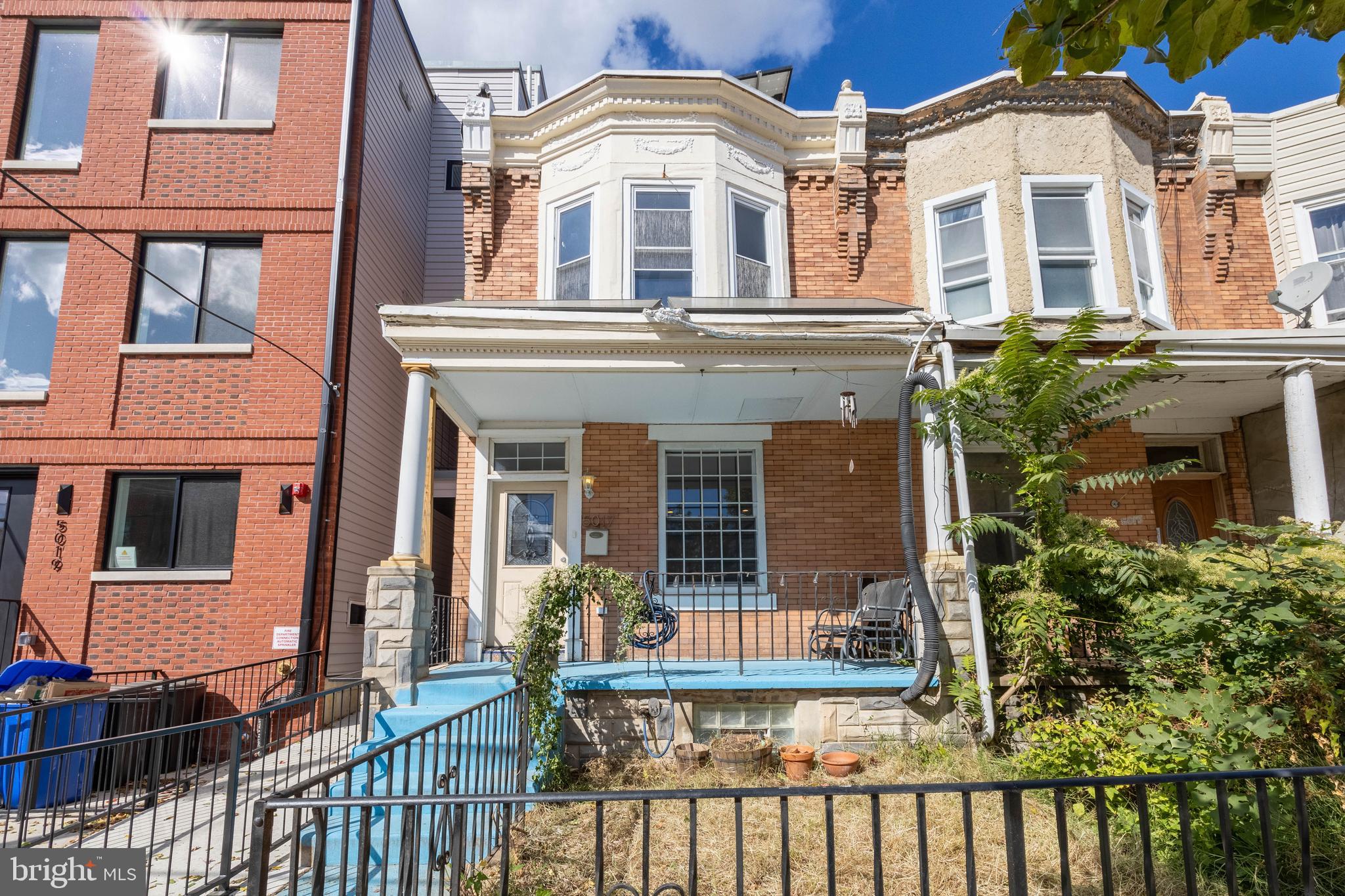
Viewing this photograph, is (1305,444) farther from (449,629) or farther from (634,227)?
(449,629)

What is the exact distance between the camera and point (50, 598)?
29.6ft

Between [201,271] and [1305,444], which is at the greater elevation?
[201,271]

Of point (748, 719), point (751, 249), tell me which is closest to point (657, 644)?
point (748, 719)

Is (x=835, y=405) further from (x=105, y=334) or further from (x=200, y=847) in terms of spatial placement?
(x=105, y=334)

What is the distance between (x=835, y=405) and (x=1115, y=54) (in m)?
6.82

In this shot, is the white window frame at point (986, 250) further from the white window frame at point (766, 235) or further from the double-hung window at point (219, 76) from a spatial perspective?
the double-hung window at point (219, 76)

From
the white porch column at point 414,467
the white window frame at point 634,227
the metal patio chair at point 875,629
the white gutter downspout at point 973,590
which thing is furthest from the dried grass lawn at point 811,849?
the white window frame at point 634,227

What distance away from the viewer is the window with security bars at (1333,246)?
9930 millimetres

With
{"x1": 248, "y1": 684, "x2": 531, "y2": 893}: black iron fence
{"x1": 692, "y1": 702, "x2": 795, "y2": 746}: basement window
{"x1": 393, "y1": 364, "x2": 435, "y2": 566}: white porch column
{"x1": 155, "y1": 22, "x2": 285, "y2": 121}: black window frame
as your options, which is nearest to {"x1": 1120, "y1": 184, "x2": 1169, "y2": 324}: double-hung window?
{"x1": 692, "y1": 702, "x2": 795, "y2": 746}: basement window

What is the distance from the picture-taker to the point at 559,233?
10.5m

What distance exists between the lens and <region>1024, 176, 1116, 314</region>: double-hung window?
955 cm

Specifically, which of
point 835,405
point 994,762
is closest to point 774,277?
point 835,405

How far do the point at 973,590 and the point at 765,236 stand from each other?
5562mm

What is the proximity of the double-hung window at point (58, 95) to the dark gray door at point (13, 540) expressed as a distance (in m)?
4.30
